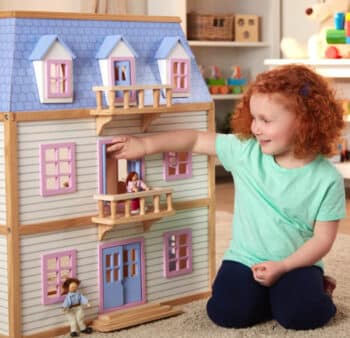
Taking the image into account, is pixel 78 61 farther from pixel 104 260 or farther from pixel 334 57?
pixel 334 57

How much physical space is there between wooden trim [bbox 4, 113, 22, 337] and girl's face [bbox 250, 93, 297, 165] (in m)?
0.46

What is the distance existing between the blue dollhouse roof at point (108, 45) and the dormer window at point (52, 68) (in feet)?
0.23

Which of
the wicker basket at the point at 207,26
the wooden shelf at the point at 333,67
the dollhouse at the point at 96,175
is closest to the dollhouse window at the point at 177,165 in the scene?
the dollhouse at the point at 96,175

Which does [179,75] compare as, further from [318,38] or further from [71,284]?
[318,38]

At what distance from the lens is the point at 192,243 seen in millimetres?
1727

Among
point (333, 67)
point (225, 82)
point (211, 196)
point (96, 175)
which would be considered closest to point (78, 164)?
point (96, 175)

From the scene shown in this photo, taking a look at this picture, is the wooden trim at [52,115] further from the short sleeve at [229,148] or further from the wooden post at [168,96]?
the short sleeve at [229,148]

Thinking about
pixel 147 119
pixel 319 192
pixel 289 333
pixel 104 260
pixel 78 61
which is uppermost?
pixel 78 61

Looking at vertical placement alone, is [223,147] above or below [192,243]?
above

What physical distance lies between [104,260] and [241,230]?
28cm

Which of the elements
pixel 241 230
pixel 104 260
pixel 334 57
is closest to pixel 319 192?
pixel 241 230

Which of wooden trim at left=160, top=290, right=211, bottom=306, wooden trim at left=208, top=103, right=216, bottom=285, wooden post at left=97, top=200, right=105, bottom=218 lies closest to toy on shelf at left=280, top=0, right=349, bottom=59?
wooden trim at left=208, top=103, right=216, bottom=285

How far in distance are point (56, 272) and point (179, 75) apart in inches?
18.6

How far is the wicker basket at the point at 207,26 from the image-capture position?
142 inches
